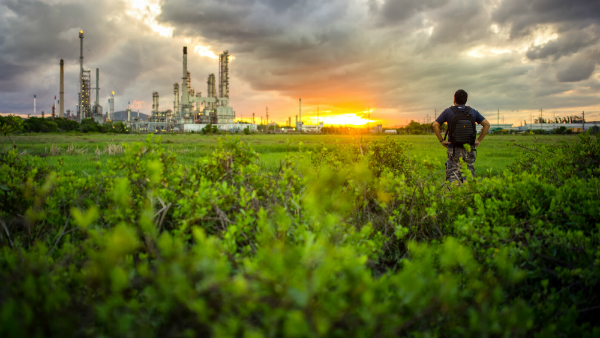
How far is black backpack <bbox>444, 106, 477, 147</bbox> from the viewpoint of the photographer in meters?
5.44

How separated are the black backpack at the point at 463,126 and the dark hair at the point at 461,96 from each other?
143 millimetres

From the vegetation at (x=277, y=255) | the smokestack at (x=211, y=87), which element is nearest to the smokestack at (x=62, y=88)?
the smokestack at (x=211, y=87)

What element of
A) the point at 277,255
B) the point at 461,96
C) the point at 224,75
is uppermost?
the point at 224,75

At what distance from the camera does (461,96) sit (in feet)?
18.1

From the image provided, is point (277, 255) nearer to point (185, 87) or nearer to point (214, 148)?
point (214, 148)

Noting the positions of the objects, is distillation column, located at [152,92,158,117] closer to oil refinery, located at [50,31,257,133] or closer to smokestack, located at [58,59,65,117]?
oil refinery, located at [50,31,257,133]

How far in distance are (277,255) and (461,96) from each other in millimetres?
5587

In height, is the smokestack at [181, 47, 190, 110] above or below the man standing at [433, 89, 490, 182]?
above

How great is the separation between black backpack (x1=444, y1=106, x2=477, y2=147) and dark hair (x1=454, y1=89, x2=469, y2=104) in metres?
0.14

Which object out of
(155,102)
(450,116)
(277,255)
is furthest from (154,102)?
(277,255)

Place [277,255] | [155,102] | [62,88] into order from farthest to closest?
[155,102], [62,88], [277,255]

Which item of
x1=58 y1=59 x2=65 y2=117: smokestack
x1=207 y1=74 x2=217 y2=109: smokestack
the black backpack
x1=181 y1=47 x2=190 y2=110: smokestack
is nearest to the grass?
the black backpack

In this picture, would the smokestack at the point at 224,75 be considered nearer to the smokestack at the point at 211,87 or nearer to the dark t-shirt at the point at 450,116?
the smokestack at the point at 211,87

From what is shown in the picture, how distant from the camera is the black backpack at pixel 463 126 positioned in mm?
5438
